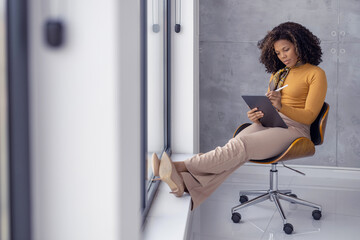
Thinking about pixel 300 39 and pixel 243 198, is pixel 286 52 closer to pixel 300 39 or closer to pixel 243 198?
pixel 300 39

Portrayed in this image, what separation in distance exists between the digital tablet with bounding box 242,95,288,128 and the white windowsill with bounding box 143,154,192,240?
79cm

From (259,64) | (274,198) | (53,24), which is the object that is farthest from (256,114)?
(53,24)

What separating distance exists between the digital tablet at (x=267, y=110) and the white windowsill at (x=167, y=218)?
79 cm

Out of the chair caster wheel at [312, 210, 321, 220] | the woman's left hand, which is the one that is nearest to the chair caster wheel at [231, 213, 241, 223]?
the chair caster wheel at [312, 210, 321, 220]

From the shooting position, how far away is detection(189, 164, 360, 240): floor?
2.94 metres

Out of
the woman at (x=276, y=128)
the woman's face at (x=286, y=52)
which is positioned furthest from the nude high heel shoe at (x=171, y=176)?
the woman's face at (x=286, y=52)

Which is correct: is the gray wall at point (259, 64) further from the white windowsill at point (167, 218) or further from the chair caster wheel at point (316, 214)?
the white windowsill at point (167, 218)

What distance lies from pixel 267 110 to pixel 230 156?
445mm

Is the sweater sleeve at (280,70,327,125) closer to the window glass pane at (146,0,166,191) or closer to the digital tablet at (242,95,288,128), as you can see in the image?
the digital tablet at (242,95,288,128)

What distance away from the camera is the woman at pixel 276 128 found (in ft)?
9.18

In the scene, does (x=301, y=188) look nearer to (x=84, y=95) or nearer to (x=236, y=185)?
(x=236, y=185)

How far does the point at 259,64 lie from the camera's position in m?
4.41

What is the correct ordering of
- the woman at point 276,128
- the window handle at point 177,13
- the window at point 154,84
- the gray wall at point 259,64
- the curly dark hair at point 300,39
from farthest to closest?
1. the gray wall at point 259,64
2. the window handle at point 177,13
3. the curly dark hair at point 300,39
4. the woman at point 276,128
5. the window at point 154,84

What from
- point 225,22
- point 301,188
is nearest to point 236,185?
point 301,188
